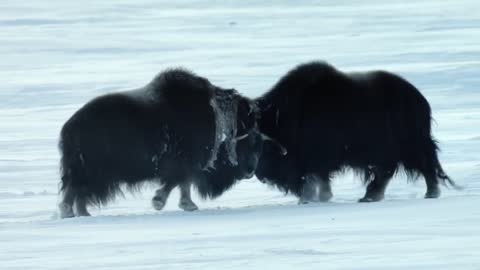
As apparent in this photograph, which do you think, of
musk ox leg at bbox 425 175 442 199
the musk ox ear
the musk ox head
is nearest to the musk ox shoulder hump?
the musk ox head

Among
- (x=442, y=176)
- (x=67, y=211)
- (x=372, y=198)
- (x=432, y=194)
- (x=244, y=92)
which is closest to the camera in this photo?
(x=67, y=211)

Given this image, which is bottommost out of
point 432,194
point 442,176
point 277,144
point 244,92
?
point 432,194

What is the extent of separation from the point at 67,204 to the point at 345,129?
1831 mm

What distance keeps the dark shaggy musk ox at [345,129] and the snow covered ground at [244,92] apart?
0.21 metres

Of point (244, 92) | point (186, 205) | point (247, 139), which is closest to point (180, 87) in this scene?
point (247, 139)

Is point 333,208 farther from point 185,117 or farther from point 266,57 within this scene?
point 266,57

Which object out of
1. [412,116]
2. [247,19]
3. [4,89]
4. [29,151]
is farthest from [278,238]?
[247,19]

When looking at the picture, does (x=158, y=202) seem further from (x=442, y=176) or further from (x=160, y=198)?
(x=442, y=176)

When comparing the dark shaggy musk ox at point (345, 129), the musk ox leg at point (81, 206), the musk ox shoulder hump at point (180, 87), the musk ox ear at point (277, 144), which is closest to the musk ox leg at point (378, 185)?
the dark shaggy musk ox at point (345, 129)

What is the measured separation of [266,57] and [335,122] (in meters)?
13.3

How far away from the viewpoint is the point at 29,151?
1212 centimetres

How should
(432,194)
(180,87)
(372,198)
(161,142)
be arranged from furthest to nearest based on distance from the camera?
(432,194) < (372,198) < (180,87) < (161,142)

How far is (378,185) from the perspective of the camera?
28.6ft

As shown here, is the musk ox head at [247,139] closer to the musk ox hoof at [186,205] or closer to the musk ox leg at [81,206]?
the musk ox hoof at [186,205]
